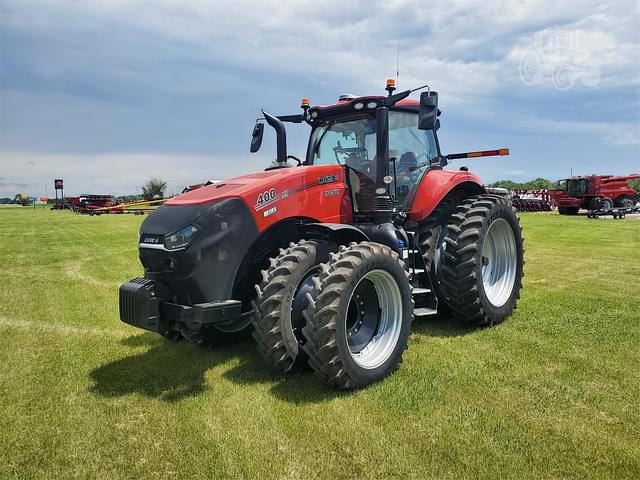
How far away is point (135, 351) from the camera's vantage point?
5445 mm

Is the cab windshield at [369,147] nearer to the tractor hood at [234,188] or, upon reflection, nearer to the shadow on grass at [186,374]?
the tractor hood at [234,188]

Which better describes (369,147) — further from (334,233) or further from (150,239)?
(150,239)

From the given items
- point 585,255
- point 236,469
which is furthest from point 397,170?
point 585,255

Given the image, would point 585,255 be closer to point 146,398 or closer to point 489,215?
point 489,215

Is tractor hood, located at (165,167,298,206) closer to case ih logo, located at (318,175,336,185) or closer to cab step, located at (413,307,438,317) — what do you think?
case ih logo, located at (318,175,336,185)

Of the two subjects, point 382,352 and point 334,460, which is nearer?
point 334,460

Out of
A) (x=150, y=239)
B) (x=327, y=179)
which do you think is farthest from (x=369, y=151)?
(x=150, y=239)

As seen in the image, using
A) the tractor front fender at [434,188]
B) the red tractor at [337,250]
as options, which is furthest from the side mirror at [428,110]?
the tractor front fender at [434,188]

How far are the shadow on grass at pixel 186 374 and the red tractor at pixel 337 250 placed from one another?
19cm

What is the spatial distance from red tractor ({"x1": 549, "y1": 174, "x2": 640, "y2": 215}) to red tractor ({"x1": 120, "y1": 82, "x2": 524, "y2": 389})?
2858 centimetres

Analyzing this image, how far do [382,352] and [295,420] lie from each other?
120cm

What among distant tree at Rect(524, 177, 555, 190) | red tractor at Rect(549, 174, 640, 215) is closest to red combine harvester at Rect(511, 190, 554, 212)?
red tractor at Rect(549, 174, 640, 215)

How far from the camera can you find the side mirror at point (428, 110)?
191 inches

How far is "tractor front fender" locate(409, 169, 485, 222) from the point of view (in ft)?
19.4
